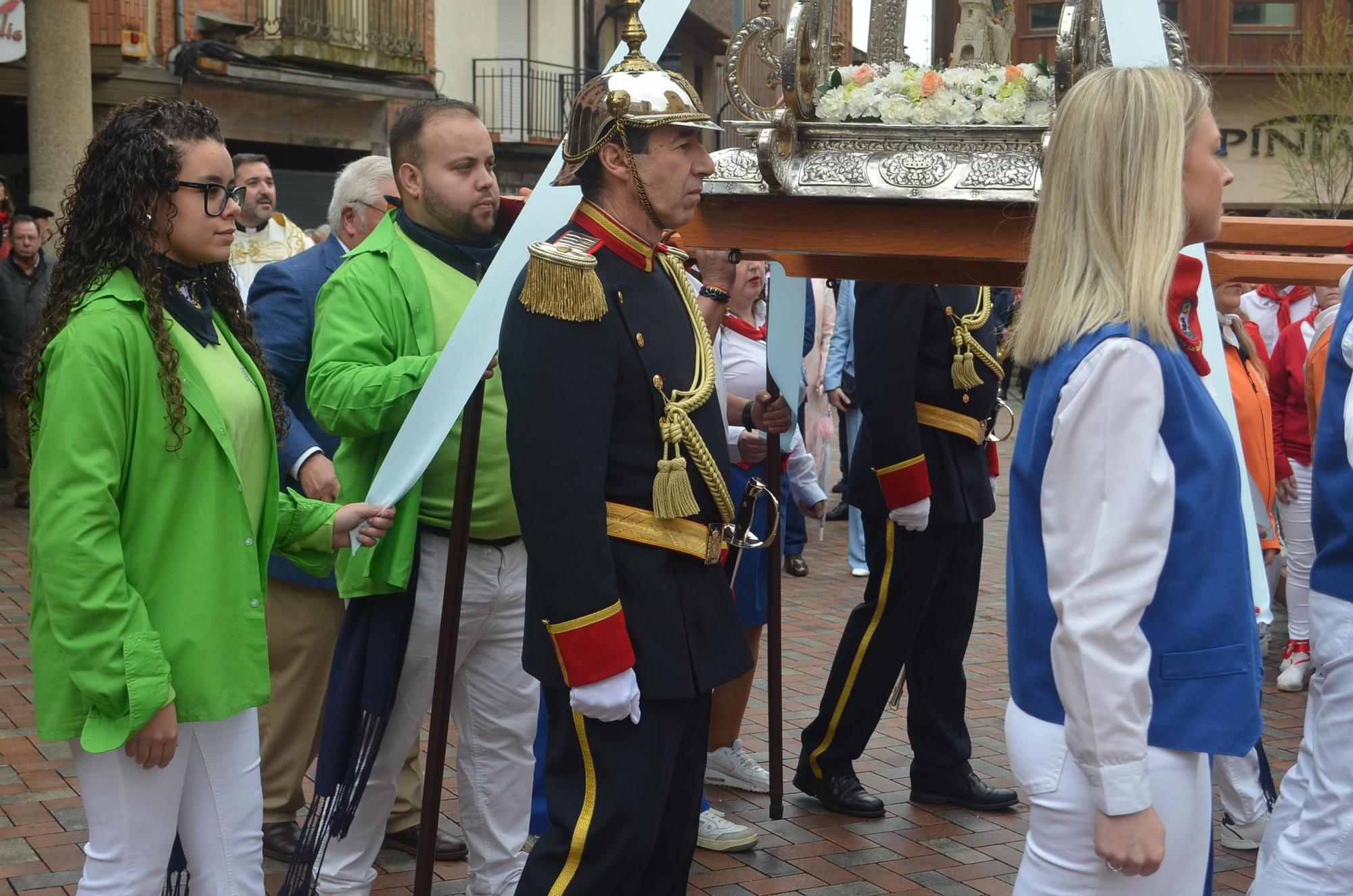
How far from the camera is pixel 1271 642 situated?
24.7 feet

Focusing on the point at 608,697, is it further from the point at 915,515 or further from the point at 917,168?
the point at 915,515

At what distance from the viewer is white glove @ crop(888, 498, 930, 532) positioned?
188 inches

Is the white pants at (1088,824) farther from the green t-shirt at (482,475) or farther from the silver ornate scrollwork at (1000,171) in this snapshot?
the green t-shirt at (482,475)

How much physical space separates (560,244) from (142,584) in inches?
39.6

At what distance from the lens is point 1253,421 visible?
18.4 feet

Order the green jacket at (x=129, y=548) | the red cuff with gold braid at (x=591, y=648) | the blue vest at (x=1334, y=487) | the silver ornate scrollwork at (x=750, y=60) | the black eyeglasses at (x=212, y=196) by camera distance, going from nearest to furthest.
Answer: the green jacket at (x=129, y=548) → the red cuff with gold braid at (x=591, y=648) → the black eyeglasses at (x=212, y=196) → the blue vest at (x=1334, y=487) → the silver ornate scrollwork at (x=750, y=60)

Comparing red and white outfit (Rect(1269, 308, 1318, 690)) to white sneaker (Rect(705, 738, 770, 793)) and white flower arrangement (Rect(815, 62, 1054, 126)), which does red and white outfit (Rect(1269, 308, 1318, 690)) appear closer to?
white sneaker (Rect(705, 738, 770, 793))

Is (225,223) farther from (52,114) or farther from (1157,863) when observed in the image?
(52,114)

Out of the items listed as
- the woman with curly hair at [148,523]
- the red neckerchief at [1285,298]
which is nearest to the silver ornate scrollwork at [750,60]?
the woman with curly hair at [148,523]

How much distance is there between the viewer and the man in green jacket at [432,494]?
3.76 meters

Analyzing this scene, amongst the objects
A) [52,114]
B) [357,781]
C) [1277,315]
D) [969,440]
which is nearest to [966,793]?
[969,440]

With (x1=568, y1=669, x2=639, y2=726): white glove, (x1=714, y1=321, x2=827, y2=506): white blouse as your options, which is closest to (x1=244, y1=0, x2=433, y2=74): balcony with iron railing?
(x1=714, y1=321, x2=827, y2=506): white blouse

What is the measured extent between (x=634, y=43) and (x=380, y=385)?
1.02 metres

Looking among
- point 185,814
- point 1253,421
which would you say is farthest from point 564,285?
point 1253,421
